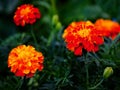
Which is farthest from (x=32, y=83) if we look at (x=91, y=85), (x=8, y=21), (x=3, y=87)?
(x=8, y=21)

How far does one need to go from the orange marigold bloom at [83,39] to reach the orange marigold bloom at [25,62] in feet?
0.38

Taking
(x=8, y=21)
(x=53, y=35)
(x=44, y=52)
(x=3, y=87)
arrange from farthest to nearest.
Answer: (x=8, y=21), (x=53, y=35), (x=44, y=52), (x=3, y=87)

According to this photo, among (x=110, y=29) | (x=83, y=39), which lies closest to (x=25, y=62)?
(x=83, y=39)

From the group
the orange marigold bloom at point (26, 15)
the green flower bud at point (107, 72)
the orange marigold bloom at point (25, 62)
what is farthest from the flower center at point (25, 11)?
the green flower bud at point (107, 72)

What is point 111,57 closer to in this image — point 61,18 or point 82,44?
point 82,44

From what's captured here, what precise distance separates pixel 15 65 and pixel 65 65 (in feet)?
0.71

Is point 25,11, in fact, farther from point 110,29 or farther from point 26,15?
point 110,29

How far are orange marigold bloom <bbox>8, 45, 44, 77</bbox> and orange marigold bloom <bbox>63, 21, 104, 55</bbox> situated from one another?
116 mm

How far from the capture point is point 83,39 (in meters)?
1.22

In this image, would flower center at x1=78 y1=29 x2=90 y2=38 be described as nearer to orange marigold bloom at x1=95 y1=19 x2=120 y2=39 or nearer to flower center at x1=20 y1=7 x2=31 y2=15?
flower center at x1=20 y1=7 x2=31 y2=15

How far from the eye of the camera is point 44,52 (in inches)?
58.7

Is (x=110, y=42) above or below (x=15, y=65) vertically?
above

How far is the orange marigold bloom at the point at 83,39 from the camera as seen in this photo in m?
1.21

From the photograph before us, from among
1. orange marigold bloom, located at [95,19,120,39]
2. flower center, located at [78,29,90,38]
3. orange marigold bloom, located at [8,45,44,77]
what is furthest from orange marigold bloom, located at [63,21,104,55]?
orange marigold bloom, located at [95,19,120,39]
